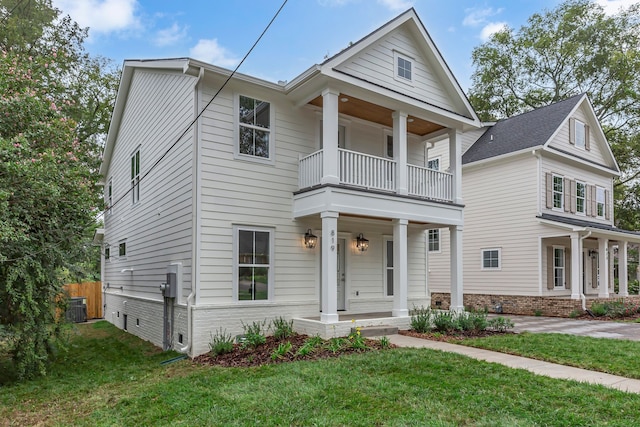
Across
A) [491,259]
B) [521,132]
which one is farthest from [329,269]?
[521,132]

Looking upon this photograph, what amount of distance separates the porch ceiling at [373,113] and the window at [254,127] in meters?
1.19

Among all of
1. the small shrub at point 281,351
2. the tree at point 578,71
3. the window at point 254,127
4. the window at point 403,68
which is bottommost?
the small shrub at point 281,351

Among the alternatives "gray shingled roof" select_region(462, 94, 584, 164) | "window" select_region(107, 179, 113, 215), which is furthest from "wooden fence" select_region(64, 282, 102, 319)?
"gray shingled roof" select_region(462, 94, 584, 164)

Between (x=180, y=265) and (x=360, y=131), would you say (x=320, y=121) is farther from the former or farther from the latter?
(x=180, y=265)

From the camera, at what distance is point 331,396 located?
5.25m

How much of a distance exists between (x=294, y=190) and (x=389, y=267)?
3755 mm

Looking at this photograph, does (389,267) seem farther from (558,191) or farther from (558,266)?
(558,191)

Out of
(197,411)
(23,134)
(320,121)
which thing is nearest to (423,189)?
(320,121)

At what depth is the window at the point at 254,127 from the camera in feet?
31.2

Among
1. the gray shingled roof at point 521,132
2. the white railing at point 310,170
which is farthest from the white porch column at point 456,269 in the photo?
the gray shingled roof at point 521,132

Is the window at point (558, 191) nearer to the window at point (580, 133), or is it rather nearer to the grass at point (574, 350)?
the window at point (580, 133)

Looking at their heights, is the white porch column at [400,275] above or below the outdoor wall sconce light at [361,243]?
below

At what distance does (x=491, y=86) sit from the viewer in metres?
28.2

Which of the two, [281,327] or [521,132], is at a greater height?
[521,132]
